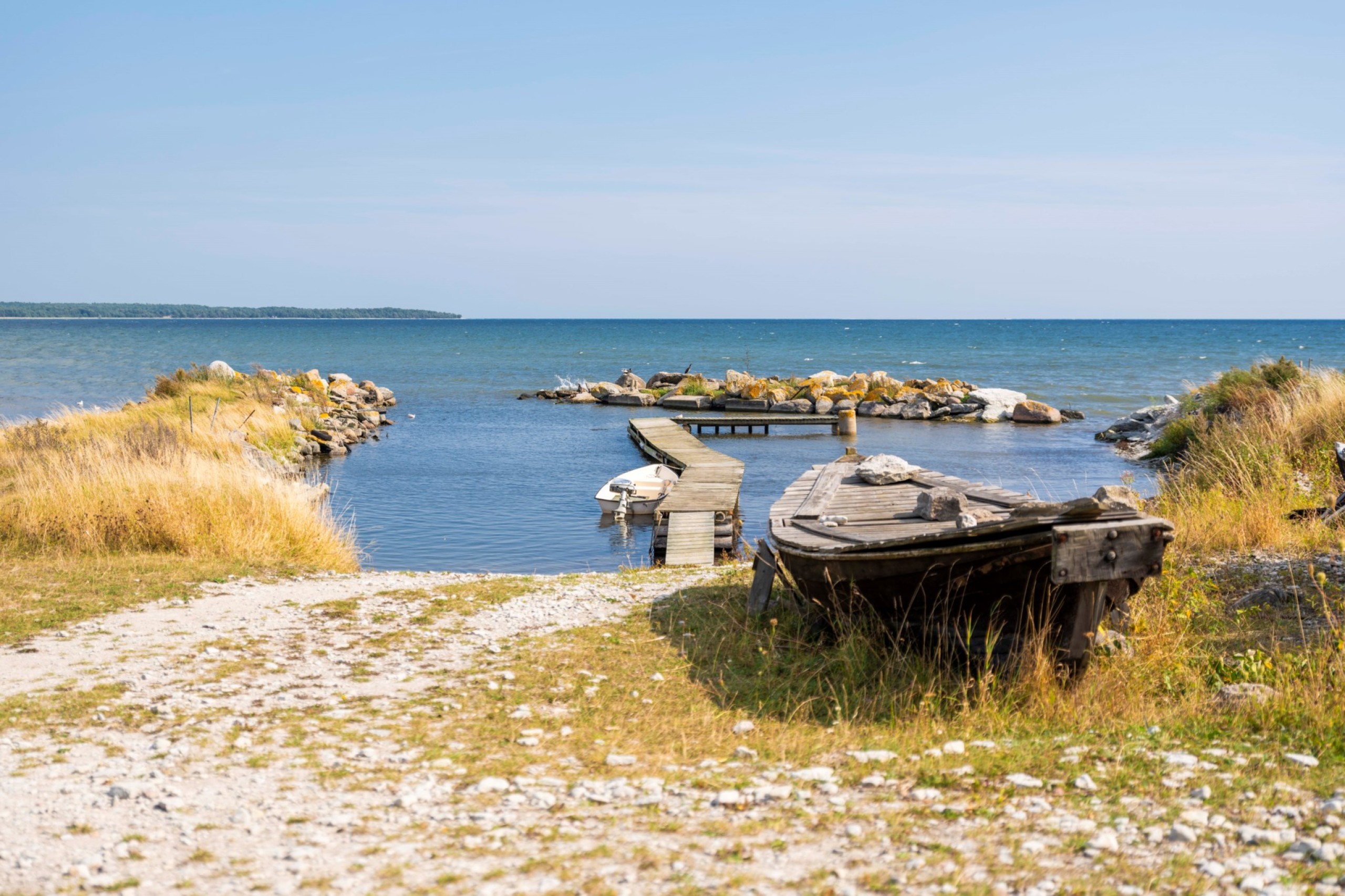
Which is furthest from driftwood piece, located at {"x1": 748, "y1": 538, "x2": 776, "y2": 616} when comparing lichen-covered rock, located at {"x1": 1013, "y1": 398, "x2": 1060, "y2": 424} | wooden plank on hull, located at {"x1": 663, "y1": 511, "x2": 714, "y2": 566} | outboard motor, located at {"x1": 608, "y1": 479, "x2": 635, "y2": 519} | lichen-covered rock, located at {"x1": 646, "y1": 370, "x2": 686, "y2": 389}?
lichen-covered rock, located at {"x1": 646, "y1": 370, "x2": 686, "y2": 389}

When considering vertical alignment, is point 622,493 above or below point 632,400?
below

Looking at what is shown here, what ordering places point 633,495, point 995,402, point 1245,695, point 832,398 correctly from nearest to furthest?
point 1245,695
point 633,495
point 995,402
point 832,398

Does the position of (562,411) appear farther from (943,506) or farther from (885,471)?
(943,506)

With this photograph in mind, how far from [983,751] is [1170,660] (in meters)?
2.43

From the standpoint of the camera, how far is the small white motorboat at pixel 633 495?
2158cm

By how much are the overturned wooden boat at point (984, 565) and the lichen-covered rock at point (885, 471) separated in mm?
1826

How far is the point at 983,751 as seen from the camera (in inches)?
241

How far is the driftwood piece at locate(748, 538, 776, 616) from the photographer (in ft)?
32.8

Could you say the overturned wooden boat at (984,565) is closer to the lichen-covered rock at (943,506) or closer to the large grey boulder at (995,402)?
the lichen-covered rock at (943,506)

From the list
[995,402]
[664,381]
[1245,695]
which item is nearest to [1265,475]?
[1245,695]

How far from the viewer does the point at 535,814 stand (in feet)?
16.9

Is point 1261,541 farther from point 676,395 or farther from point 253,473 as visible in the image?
point 676,395

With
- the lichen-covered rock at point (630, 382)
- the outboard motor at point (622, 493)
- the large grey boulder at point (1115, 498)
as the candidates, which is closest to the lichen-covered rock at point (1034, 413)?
the lichen-covered rock at point (630, 382)

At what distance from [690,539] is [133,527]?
8.30 m
